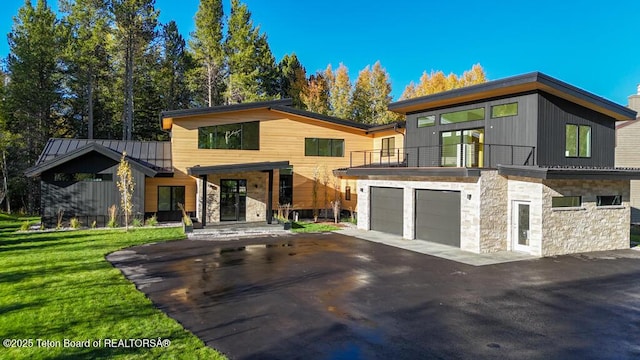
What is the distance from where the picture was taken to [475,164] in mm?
16844

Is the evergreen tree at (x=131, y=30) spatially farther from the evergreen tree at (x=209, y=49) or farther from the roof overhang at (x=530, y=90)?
the roof overhang at (x=530, y=90)

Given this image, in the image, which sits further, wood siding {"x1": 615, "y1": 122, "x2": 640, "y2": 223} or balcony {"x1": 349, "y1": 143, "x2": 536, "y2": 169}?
wood siding {"x1": 615, "y1": 122, "x2": 640, "y2": 223}

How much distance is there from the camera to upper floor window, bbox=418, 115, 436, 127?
18688 millimetres

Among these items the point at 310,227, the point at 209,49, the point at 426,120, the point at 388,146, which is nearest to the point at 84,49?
the point at 209,49

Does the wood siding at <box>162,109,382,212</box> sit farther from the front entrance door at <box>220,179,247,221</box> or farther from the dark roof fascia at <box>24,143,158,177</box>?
the front entrance door at <box>220,179,247,221</box>

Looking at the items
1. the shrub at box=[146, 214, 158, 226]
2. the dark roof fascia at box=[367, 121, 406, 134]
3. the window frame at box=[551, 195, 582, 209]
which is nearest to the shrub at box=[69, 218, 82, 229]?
the shrub at box=[146, 214, 158, 226]

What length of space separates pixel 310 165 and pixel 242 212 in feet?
18.5

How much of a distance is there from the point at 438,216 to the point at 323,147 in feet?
35.6

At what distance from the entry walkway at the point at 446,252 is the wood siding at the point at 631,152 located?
17.2 m

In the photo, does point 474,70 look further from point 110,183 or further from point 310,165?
point 110,183

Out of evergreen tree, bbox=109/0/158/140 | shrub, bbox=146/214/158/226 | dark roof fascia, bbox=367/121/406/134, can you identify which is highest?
evergreen tree, bbox=109/0/158/140

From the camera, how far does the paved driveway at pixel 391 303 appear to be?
6133 millimetres

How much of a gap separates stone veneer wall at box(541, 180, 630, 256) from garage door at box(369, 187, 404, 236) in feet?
19.4

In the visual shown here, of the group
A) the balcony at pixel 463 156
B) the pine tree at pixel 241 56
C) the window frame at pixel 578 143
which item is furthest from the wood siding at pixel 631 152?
the pine tree at pixel 241 56
